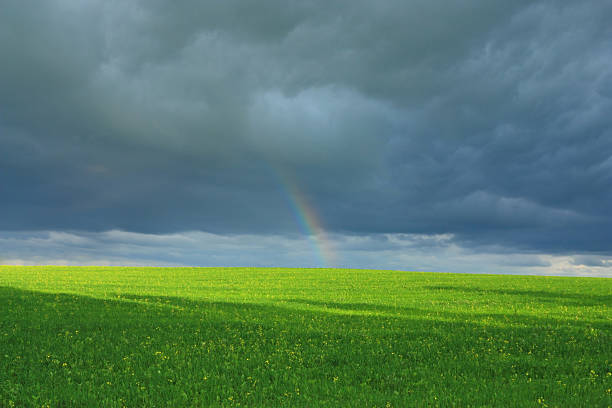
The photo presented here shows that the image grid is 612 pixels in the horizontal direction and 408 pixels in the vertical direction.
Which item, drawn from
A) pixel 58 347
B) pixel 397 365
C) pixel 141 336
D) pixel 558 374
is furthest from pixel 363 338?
pixel 58 347

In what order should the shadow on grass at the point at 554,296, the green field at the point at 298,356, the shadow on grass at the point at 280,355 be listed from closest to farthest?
the green field at the point at 298,356
the shadow on grass at the point at 280,355
the shadow on grass at the point at 554,296

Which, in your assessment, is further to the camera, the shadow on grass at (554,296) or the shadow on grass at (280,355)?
the shadow on grass at (554,296)

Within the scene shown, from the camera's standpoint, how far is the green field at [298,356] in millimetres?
11508

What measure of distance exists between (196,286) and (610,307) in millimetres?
36344

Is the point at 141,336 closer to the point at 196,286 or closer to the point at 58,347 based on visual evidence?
the point at 58,347

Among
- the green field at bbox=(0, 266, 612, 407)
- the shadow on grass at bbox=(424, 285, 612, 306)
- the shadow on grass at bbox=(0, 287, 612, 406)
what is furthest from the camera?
the shadow on grass at bbox=(424, 285, 612, 306)

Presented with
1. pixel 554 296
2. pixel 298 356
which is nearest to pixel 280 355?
pixel 298 356

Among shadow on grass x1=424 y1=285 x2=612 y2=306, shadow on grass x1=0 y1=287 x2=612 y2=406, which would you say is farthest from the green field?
shadow on grass x1=424 y1=285 x2=612 y2=306

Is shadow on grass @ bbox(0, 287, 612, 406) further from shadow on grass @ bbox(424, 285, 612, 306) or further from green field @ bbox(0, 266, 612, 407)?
shadow on grass @ bbox(424, 285, 612, 306)

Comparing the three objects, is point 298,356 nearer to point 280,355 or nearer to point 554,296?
point 280,355

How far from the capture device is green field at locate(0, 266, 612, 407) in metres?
11.5

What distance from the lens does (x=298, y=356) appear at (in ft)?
50.3

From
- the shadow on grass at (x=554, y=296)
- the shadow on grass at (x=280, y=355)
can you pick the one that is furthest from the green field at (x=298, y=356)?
the shadow on grass at (x=554, y=296)

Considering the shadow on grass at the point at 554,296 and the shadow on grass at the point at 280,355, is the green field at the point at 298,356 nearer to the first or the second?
the shadow on grass at the point at 280,355
